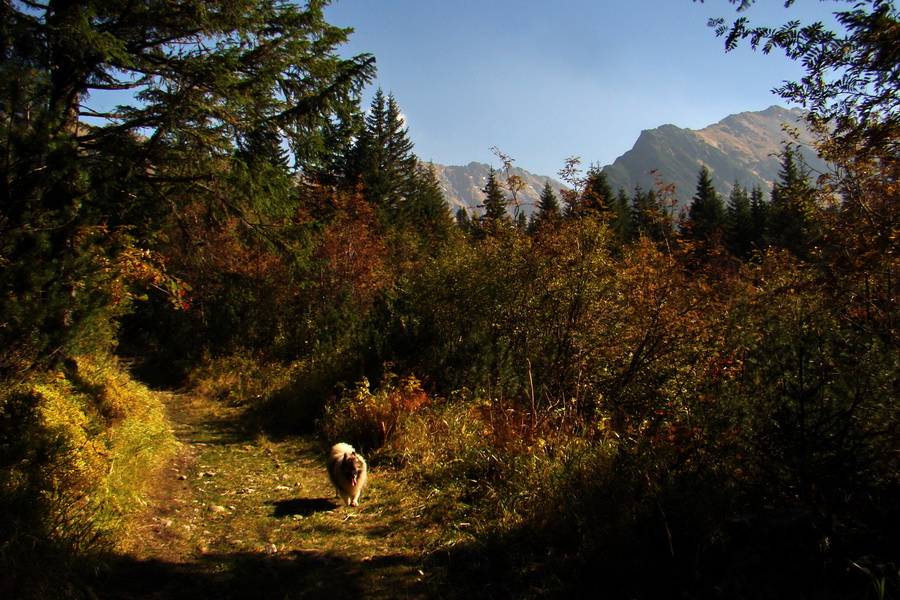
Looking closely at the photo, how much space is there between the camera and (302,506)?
5176mm

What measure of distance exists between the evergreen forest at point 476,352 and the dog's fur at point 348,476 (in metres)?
0.79

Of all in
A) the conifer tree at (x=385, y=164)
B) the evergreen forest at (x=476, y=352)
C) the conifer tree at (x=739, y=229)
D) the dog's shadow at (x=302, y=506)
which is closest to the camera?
the evergreen forest at (x=476, y=352)

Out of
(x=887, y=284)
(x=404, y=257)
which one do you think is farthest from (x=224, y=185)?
(x=404, y=257)

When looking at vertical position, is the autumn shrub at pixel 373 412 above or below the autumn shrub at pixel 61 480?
below

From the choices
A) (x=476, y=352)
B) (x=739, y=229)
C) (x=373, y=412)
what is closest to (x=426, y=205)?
(x=739, y=229)

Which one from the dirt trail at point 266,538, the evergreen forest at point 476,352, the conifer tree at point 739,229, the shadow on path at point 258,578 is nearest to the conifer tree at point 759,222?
the conifer tree at point 739,229

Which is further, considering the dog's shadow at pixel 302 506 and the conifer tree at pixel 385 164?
the conifer tree at pixel 385 164

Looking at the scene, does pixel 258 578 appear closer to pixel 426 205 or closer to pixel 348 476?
pixel 348 476

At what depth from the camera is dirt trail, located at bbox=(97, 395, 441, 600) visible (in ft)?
11.4

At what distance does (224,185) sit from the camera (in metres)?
7.19

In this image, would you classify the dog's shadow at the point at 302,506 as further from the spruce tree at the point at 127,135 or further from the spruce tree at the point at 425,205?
the spruce tree at the point at 425,205

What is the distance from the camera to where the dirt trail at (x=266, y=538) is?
11.4 ft

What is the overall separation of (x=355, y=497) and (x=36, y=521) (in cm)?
270

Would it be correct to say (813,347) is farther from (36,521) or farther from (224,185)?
(224,185)
